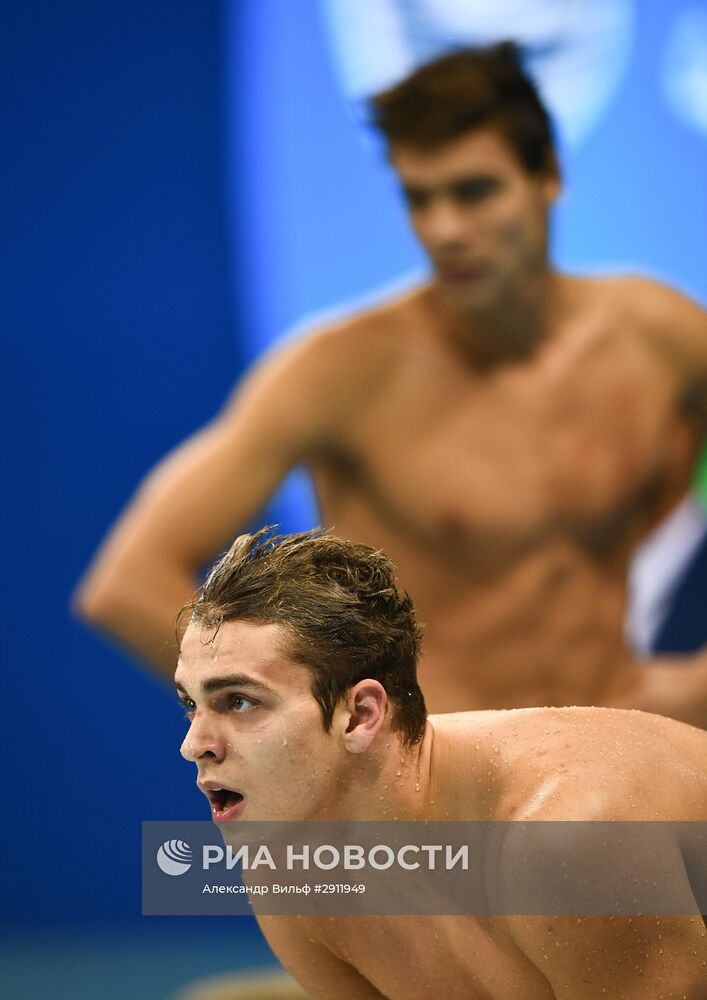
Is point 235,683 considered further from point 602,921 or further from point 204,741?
point 602,921

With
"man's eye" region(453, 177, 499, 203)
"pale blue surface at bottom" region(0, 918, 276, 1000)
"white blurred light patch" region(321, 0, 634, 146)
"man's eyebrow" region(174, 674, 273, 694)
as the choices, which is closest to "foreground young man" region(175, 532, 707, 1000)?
"man's eyebrow" region(174, 674, 273, 694)

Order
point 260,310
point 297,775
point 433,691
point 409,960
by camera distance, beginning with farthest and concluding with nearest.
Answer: point 260,310 < point 433,691 < point 409,960 < point 297,775

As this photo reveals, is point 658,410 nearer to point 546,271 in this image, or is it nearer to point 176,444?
point 546,271

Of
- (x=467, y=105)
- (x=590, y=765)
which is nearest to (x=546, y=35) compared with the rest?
(x=467, y=105)

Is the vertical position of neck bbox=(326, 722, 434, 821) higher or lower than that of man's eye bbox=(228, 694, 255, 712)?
lower

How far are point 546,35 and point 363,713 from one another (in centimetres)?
191

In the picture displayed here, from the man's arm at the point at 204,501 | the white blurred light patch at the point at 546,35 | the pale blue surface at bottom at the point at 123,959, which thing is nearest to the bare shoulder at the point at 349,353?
the man's arm at the point at 204,501

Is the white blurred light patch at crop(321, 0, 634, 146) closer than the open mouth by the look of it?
No

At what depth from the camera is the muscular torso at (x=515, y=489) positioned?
2.37 meters

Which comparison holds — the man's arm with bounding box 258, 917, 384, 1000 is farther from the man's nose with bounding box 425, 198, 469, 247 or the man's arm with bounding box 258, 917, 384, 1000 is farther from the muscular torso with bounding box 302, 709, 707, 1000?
the man's nose with bounding box 425, 198, 469, 247

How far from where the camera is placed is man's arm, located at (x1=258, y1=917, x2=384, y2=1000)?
4.99ft

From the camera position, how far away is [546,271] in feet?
8.14

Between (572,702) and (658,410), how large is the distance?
1.53 feet

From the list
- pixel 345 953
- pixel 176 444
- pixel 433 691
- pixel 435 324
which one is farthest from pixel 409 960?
pixel 176 444
